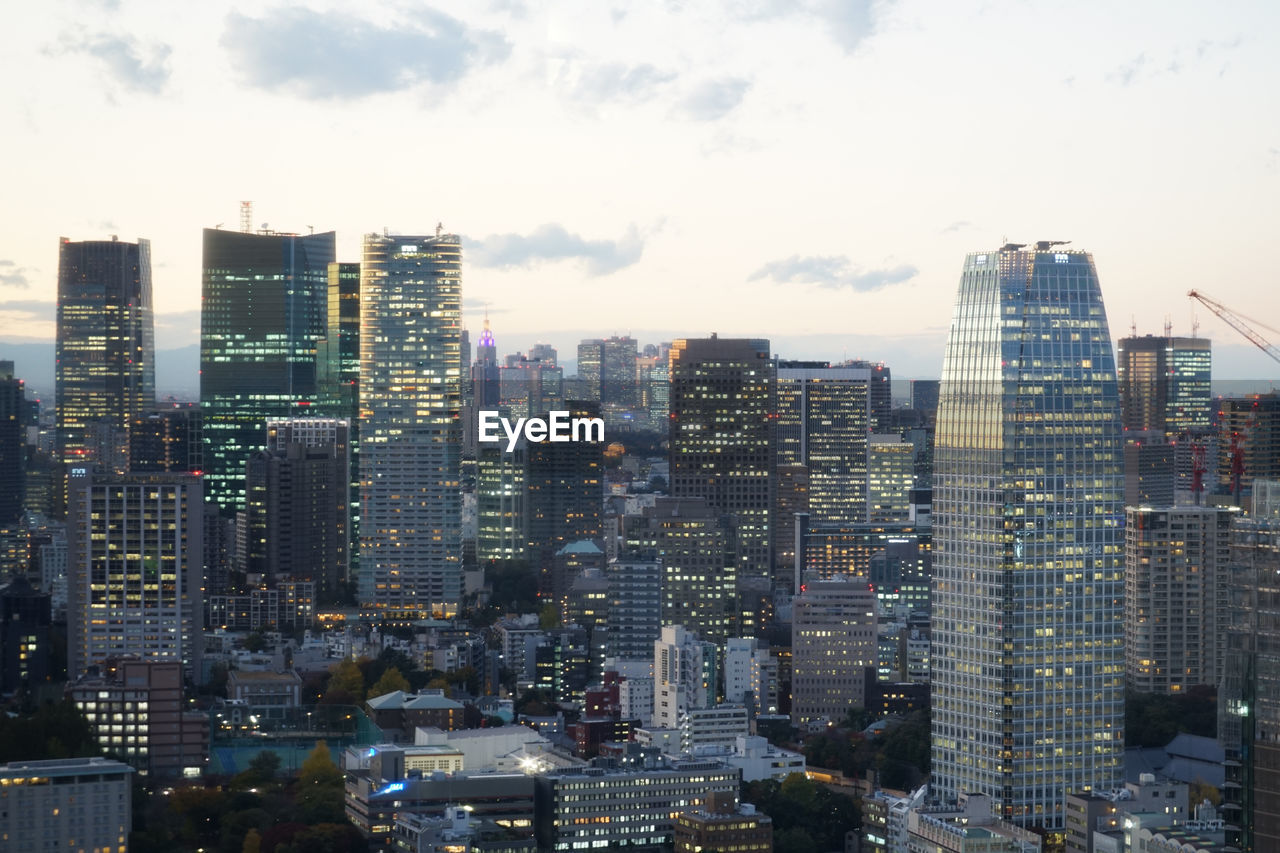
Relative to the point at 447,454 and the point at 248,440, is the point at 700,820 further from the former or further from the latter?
the point at 248,440

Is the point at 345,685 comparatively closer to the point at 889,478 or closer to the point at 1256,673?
the point at 1256,673

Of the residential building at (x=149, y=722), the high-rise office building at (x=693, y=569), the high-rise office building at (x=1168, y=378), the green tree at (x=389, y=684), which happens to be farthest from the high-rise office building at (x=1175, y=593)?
the high-rise office building at (x=1168, y=378)

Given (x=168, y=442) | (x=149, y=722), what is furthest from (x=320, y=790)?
(x=168, y=442)

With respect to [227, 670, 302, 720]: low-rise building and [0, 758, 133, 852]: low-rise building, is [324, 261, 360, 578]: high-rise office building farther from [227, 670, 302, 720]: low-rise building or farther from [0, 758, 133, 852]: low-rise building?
[0, 758, 133, 852]: low-rise building

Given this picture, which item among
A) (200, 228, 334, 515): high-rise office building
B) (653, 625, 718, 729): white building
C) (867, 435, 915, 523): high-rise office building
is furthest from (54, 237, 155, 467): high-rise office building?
(653, 625, 718, 729): white building

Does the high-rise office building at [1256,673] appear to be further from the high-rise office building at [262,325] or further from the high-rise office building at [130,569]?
the high-rise office building at [262,325]

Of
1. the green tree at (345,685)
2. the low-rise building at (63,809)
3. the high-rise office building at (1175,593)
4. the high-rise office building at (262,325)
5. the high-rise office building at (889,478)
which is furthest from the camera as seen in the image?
the high-rise office building at (262,325)

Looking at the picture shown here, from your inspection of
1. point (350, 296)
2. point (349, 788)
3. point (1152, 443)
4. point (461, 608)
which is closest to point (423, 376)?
point (461, 608)

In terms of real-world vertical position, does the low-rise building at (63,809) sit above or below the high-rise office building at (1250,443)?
below
